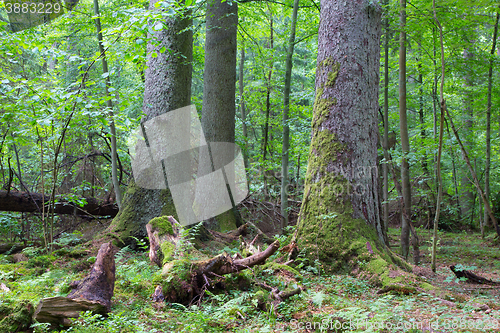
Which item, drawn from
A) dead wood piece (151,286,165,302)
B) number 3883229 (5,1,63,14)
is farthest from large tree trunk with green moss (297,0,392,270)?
number 3883229 (5,1,63,14)

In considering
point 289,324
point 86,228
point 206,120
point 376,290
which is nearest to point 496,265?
point 376,290

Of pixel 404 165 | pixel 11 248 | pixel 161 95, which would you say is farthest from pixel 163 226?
pixel 404 165

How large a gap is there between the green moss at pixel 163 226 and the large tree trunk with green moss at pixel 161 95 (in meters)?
1.44

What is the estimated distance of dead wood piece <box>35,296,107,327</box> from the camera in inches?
93.4

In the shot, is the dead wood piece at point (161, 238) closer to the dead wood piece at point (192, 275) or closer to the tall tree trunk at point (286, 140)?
the dead wood piece at point (192, 275)

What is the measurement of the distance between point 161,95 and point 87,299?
15.0 feet

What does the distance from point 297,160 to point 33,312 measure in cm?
1042

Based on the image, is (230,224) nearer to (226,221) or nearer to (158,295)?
(226,221)

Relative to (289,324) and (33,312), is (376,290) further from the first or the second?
(33,312)

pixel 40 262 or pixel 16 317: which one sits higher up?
pixel 16 317

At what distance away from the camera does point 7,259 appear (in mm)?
5016

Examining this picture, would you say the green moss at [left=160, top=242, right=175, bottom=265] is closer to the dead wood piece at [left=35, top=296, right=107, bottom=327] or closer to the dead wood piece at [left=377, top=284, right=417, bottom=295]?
the dead wood piece at [left=35, top=296, right=107, bottom=327]

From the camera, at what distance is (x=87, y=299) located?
2707 millimetres

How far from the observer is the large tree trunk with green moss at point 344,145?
4.14 meters
